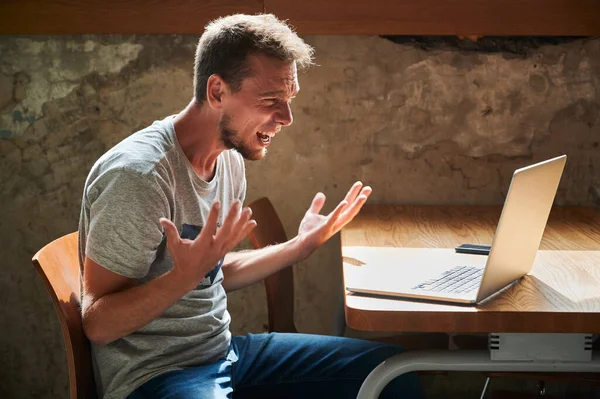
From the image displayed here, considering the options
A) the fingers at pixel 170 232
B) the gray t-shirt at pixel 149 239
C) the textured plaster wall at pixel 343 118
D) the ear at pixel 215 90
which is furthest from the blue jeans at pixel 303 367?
the textured plaster wall at pixel 343 118

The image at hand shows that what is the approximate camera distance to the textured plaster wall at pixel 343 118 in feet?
10.3

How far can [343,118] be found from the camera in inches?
125

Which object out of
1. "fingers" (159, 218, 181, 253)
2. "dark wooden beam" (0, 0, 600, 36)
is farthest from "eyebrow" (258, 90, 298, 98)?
"dark wooden beam" (0, 0, 600, 36)

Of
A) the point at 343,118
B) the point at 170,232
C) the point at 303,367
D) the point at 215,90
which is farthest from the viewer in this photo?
the point at 343,118

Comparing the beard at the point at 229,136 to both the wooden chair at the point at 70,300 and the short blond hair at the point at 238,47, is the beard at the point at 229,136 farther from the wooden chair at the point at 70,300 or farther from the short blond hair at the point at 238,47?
the wooden chair at the point at 70,300

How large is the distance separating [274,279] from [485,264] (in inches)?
34.6

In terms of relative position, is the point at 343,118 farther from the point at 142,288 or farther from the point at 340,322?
the point at 142,288

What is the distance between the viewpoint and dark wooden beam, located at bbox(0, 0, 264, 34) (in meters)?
3.07

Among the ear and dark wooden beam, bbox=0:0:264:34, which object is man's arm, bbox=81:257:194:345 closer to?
the ear

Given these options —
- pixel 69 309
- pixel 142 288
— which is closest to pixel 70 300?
pixel 69 309

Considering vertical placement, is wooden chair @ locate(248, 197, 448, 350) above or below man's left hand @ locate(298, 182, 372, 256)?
below

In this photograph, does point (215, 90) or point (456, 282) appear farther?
point (215, 90)

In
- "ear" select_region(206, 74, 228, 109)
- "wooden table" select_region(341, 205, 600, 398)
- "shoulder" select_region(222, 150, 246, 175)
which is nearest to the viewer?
"wooden table" select_region(341, 205, 600, 398)

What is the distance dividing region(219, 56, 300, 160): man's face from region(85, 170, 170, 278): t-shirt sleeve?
0.36 metres
